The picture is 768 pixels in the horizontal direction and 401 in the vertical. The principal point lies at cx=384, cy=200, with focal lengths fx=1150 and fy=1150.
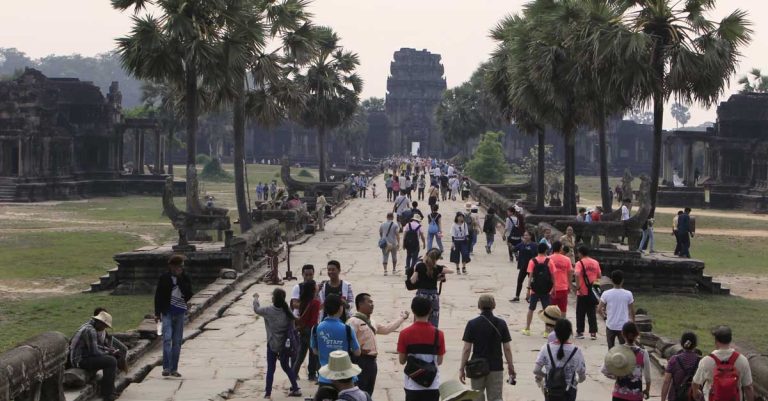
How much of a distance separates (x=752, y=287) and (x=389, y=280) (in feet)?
27.6

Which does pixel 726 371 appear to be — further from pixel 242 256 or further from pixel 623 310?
pixel 242 256

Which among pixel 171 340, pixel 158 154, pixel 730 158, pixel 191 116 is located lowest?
pixel 171 340

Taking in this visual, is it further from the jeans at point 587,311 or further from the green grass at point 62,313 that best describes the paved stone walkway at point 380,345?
the green grass at point 62,313

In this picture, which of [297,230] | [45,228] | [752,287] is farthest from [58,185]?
[752,287]

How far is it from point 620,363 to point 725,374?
836 millimetres

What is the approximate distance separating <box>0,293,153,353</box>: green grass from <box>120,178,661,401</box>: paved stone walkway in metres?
2.12

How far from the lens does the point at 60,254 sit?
1177 inches

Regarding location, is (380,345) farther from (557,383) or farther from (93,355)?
(557,383)

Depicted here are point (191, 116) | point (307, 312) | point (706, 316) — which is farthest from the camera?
point (191, 116)

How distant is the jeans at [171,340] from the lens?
12.6 metres

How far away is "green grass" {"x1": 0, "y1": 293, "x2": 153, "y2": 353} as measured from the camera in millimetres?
18109

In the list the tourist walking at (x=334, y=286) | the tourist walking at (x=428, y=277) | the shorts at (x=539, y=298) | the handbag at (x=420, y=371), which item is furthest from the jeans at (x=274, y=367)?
the shorts at (x=539, y=298)

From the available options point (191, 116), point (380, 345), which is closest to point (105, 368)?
point (380, 345)

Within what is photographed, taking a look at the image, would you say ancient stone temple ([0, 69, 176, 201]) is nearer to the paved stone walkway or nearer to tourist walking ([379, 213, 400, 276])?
the paved stone walkway
